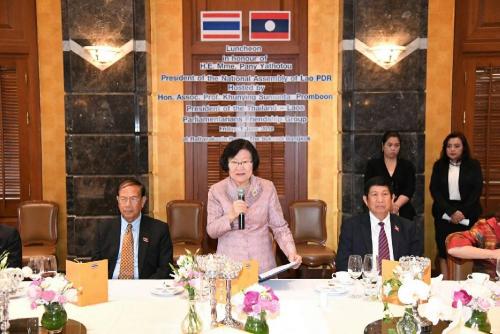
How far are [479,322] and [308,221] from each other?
3.52 m

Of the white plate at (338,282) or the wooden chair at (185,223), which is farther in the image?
the wooden chair at (185,223)

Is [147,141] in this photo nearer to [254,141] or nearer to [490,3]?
[254,141]

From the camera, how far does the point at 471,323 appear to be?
2225mm

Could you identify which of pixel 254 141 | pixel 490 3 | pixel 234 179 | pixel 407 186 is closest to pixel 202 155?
pixel 254 141

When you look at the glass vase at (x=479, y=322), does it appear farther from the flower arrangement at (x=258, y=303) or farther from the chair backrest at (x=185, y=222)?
the chair backrest at (x=185, y=222)

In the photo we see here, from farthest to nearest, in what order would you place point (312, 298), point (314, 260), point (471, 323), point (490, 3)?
point (490, 3) < point (314, 260) < point (312, 298) < point (471, 323)

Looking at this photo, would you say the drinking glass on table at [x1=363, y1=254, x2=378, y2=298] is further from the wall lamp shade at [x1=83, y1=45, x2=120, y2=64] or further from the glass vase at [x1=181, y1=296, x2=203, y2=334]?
the wall lamp shade at [x1=83, y1=45, x2=120, y2=64]

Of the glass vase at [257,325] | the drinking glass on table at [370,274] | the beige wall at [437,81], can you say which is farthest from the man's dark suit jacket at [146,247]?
the beige wall at [437,81]

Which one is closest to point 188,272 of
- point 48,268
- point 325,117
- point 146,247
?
point 48,268

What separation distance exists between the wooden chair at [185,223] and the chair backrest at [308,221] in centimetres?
97

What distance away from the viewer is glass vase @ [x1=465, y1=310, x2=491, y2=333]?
221cm

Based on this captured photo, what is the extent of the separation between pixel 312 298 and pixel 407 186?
3.07m

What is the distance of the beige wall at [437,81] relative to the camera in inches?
246

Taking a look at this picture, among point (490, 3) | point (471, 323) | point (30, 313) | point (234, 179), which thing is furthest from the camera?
point (490, 3)
